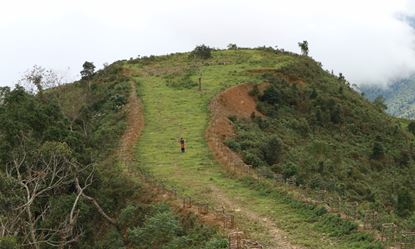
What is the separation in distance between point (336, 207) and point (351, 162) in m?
23.2

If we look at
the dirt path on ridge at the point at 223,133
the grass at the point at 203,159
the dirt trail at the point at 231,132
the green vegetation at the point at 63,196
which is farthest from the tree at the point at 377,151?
the green vegetation at the point at 63,196

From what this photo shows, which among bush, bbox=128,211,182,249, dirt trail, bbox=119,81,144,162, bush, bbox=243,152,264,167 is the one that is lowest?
bush, bbox=128,211,182,249

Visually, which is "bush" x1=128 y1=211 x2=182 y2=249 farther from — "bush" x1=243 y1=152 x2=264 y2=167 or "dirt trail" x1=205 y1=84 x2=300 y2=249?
"bush" x1=243 y1=152 x2=264 y2=167

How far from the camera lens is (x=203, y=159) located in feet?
114

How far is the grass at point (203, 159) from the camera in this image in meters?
22.4

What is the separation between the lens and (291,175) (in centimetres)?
3494

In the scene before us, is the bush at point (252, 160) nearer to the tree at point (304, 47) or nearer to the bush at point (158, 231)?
the bush at point (158, 231)

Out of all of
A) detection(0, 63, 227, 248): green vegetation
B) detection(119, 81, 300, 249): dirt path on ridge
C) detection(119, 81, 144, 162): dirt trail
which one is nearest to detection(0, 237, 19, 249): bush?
detection(0, 63, 227, 248): green vegetation

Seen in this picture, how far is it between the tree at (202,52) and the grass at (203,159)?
577 centimetres

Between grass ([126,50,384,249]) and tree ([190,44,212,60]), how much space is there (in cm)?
577

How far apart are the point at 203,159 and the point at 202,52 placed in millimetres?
41556

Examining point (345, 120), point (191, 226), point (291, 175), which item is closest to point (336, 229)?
point (191, 226)

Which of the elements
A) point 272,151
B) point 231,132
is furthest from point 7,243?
point 231,132

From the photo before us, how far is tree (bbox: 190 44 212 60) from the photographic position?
243ft
